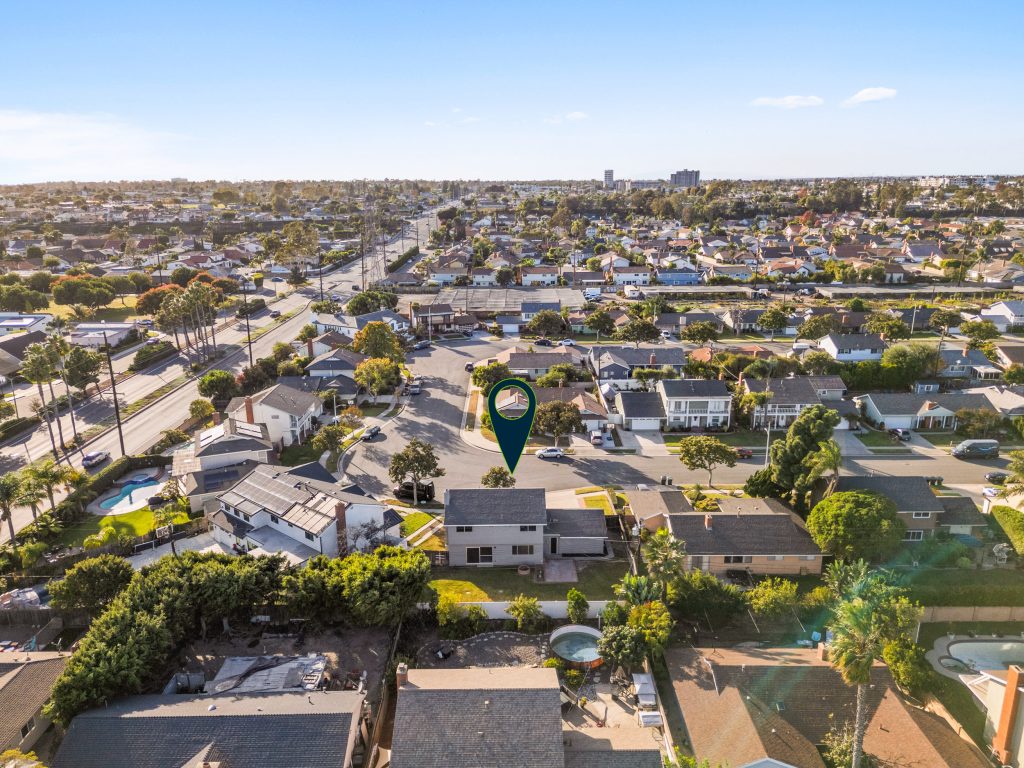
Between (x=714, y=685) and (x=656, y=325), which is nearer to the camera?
(x=714, y=685)

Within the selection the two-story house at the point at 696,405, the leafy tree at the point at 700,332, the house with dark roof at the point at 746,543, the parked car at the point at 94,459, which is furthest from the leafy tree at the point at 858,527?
the parked car at the point at 94,459

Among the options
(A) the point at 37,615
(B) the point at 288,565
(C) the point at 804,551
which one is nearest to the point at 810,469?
(C) the point at 804,551

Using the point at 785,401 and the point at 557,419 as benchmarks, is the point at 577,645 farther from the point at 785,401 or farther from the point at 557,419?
the point at 785,401

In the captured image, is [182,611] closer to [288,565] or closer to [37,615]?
[288,565]

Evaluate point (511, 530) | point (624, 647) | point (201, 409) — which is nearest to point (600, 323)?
point (201, 409)

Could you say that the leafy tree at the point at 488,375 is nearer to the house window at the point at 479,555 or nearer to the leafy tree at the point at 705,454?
the leafy tree at the point at 705,454

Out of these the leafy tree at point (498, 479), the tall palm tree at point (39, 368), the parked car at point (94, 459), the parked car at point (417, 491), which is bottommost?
the parked car at point (417, 491)

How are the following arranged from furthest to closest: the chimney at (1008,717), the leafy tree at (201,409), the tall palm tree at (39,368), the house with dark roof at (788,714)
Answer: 1. the leafy tree at (201,409)
2. the tall palm tree at (39,368)
3. the chimney at (1008,717)
4. the house with dark roof at (788,714)
